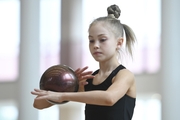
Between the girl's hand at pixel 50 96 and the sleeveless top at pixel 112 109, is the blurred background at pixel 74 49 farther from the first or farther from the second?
the girl's hand at pixel 50 96

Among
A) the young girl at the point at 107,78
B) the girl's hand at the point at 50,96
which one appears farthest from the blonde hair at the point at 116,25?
the girl's hand at the point at 50,96

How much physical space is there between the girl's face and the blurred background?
1.07 meters

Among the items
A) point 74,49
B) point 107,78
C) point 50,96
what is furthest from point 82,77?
point 74,49

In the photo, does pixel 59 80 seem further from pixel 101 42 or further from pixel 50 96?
pixel 101 42

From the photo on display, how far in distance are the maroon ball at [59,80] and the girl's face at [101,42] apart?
151 millimetres

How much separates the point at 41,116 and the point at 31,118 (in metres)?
0.08

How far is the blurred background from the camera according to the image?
263 centimetres

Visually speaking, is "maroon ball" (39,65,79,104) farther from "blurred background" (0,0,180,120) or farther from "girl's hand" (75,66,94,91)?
"blurred background" (0,0,180,120)

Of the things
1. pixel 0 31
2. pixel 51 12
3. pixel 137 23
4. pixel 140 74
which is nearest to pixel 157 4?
pixel 137 23

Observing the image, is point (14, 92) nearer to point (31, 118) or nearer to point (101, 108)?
point (31, 118)

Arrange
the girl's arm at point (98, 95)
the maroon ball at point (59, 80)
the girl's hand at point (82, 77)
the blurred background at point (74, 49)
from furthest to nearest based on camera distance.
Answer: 1. the blurred background at point (74, 49)
2. the girl's hand at point (82, 77)
3. the maroon ball at point (59, 80)
4. the girl's arm at point (98, 95)

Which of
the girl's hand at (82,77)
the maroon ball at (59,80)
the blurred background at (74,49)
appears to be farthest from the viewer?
the blurred background at (74,49)

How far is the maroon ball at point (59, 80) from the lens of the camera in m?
1.53

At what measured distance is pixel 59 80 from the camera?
1533 millimetres
